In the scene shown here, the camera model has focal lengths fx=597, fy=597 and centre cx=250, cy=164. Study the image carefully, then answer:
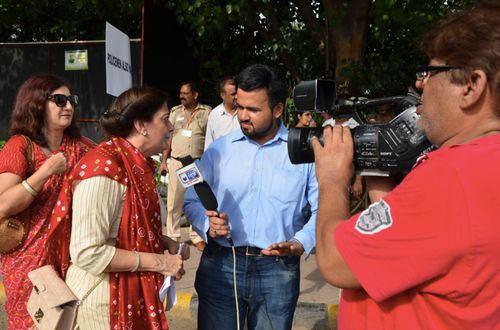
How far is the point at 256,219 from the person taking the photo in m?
2.82

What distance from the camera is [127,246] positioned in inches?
94.6

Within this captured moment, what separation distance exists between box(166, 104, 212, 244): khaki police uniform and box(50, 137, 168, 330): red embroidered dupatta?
4.38 meters

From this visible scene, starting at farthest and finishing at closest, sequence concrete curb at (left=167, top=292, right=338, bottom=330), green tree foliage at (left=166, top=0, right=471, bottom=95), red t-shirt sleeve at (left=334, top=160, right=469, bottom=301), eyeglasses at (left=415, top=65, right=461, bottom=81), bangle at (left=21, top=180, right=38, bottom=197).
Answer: green tree foliage at (left=166, top=0, right=471, bottom=95), concrete curb at (left=167, top=292, right=338, bottom=330), bangle at (left=21, top=180, right=38, bottom=197), eyeglasses at (left=415, top=65, right=461, bottom=81), red t-shirt sleeve at (left=334, top=160, right=469, bottom=301)

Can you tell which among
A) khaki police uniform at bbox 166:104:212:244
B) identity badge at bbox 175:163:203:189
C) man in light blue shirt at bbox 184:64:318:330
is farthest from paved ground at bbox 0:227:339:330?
identity badge at bbox 175:163:203:189

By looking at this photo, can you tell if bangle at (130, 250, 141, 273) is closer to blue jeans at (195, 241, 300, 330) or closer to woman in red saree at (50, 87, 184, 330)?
woman in red saree at (50, 87, 184, 330)

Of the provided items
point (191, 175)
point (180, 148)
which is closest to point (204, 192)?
point (191, 175)

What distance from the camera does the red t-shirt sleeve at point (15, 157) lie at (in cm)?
297

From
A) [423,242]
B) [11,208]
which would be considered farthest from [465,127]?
[11,208]

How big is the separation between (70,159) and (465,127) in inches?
94.1

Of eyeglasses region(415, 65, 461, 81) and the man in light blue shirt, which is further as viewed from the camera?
the man in light blue shirt

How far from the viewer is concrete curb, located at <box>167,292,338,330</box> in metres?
4.77

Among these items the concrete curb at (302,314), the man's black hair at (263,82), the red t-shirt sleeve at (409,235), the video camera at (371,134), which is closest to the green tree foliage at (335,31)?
the concrete curb at (302,314)

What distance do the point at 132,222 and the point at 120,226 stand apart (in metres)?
0.05

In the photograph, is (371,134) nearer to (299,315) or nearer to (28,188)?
(28,188)
